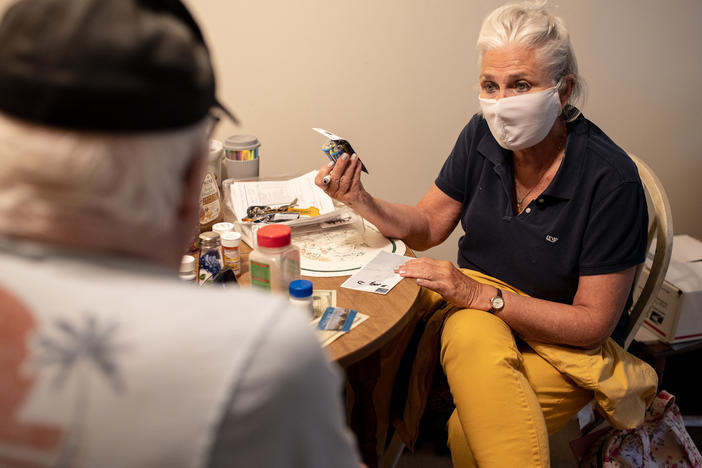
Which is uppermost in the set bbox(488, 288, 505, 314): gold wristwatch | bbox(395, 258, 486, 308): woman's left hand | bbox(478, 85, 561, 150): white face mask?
bbox(478, 85, 561, 150): white face mask

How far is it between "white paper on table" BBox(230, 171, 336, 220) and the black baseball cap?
1.18 meters

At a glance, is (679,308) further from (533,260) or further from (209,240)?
(209,240)

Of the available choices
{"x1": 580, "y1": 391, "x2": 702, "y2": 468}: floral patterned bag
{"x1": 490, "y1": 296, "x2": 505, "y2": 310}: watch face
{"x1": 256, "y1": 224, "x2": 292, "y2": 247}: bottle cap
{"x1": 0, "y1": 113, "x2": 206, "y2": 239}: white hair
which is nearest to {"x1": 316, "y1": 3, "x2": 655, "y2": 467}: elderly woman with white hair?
{"x1": 490, "y1": 296, "x2": 505, "y2": 310}: watch face

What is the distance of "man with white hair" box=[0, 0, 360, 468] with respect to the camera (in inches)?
18.5

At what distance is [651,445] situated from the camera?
5.25 feet

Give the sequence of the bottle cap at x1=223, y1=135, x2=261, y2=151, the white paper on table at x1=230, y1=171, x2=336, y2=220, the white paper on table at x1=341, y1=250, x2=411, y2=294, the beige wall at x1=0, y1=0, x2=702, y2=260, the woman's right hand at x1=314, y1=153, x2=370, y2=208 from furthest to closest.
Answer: the beige wall at x1=0, y1=0, x2=702, y2=260 < the bottle cap at x1=223, y1=135, x2=261, y2=151 < the white paper on table at x1=230, y1=171, x2=336, y2=220 < the woman's right hand at x1=314, y1=153, x2=370, y2=208 < the white paper on table at x1=341, y1=250, x2=411, y2=294

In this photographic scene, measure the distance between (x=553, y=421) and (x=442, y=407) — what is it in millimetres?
306

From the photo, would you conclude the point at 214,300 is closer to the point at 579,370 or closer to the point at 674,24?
the point at 579,370

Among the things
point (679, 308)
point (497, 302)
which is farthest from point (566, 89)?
point (679, 308)

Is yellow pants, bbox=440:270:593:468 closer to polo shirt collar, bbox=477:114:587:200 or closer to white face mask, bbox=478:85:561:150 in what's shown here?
polo shirt collar, bbox=477:114:587:200

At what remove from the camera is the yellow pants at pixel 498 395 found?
1.31 metres

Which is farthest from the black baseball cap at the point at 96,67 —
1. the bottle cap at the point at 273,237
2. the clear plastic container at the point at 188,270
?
the clear plastic container at the point at 188,270

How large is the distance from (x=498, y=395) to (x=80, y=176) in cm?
108

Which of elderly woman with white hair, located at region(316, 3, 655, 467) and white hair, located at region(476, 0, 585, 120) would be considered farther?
white hair, located at region(476, 0, 585, 120)
